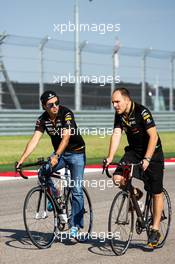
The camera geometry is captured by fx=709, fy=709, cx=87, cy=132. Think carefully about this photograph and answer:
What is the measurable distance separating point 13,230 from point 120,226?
191cm

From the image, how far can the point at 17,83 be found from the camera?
78.8 ft

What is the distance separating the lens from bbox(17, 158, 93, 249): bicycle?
24.1 feet

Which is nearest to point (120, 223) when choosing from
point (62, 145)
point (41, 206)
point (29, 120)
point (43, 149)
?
point (41, 206)

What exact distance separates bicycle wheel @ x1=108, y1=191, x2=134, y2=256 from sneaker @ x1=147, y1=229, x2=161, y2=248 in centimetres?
26

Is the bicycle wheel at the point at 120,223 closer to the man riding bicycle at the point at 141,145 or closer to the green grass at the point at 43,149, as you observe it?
the man riding bicycle at the point at 141,145

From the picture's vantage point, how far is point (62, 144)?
295 inches

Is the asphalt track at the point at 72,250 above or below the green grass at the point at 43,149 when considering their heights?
below

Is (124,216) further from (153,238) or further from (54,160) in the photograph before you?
(54,160)

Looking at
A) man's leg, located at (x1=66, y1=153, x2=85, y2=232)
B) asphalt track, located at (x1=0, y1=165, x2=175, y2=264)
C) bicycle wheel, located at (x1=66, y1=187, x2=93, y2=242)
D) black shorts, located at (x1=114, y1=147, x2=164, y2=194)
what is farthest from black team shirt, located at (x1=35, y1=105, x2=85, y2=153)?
asphalt track, located at (x1=0, y1=165, x2=175, y2=264)

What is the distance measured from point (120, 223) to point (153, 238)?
478 mm

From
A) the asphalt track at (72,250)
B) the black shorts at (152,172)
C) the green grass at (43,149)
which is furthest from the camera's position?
the green grass at (43,149)

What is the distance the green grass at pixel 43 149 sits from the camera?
18616 mm

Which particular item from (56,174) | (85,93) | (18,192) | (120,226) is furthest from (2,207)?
(85,93)

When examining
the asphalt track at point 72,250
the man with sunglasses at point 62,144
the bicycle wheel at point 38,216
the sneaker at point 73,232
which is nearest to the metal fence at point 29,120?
the asphalt track at point 72,250
